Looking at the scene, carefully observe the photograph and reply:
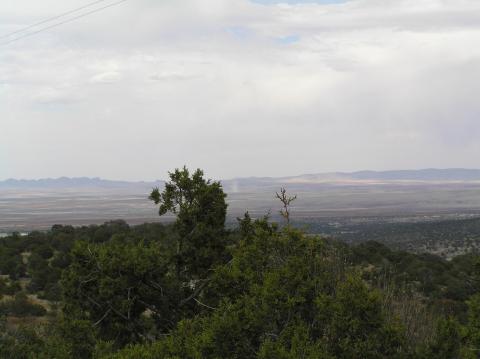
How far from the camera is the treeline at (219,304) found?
40.0ft

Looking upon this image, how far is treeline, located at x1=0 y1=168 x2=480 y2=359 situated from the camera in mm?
12180

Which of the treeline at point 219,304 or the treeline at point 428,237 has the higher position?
the treeline at point 219,304

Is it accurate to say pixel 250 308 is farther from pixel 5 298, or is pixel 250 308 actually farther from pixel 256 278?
pixel 5 298

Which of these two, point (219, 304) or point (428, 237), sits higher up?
point (219, 304)

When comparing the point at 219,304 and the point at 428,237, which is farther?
the point at 428,237

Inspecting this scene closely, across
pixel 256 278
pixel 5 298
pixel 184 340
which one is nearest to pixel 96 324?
pixel 184 340

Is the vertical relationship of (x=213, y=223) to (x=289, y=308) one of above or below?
above

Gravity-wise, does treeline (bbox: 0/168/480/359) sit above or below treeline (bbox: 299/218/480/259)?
above

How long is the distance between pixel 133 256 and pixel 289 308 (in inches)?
230

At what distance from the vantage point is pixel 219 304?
1462 centimetres

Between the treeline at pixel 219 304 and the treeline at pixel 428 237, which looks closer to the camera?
the treeline at pixel 219 304

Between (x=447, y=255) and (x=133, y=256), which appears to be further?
(x=447, y=255)

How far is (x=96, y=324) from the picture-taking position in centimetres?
1600

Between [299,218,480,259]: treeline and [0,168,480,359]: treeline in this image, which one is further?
[299,218,480,259]: treeline
